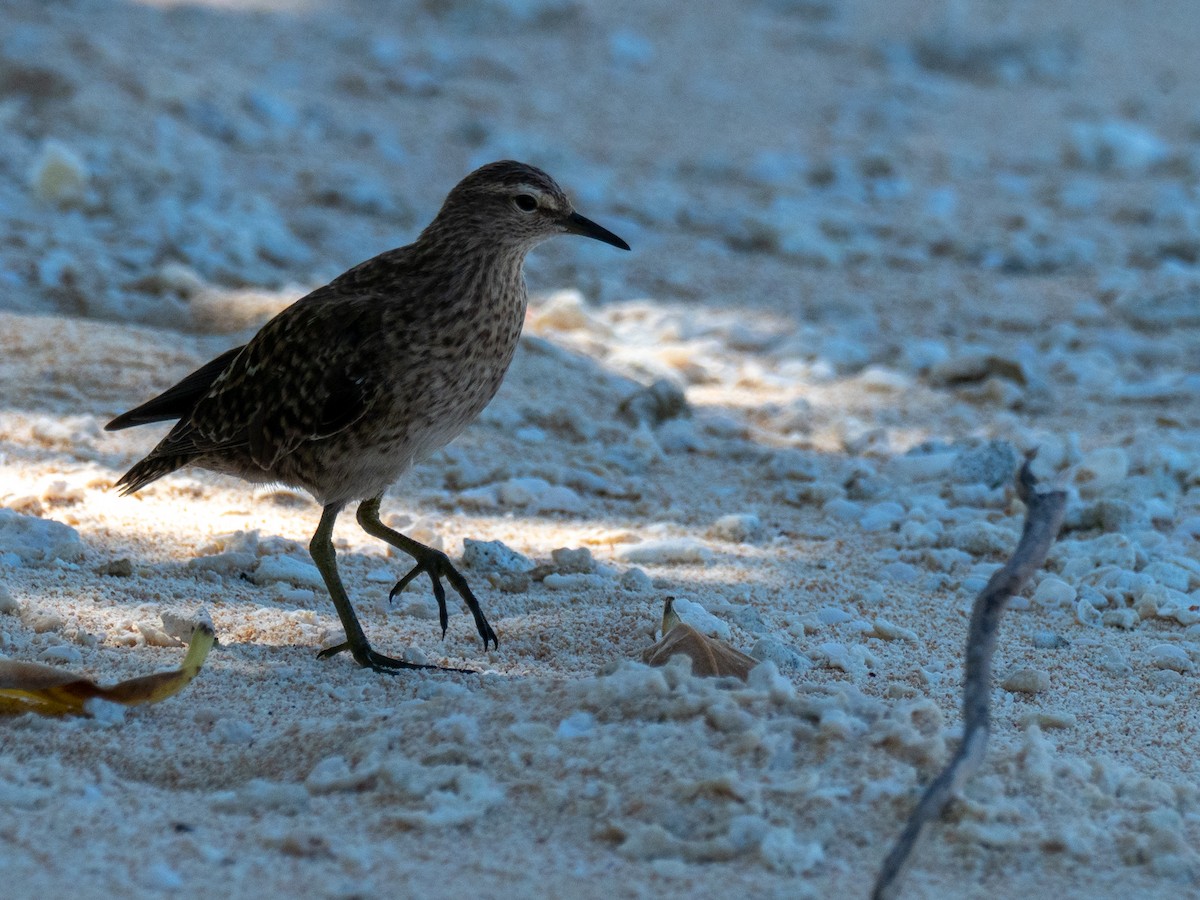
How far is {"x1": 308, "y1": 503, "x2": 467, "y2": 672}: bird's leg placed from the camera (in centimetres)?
399

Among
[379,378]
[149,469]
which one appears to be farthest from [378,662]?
[149,469]

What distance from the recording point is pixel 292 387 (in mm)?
4340

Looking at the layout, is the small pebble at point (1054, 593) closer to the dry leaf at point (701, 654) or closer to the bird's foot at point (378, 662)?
the dry leaf at point (701, 654)

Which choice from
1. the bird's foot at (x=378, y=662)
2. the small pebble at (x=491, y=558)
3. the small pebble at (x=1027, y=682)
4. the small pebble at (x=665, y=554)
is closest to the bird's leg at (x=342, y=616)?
the bird's foot at (x=378, y=662)

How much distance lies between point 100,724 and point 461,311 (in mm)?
1483

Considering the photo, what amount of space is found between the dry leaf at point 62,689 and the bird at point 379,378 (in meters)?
0.58

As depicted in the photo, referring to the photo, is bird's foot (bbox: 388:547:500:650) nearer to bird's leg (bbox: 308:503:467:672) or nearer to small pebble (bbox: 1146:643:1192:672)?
bird's leg (bbox: 308:503:467:672)

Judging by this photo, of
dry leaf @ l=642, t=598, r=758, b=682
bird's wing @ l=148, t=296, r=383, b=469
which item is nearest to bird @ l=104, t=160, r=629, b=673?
bird's wing @ l=148, t=296, r=383, b=469

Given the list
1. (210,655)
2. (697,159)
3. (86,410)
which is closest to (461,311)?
(210,655)

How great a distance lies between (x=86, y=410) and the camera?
227 inches

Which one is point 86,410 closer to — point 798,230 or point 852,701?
point 852,701

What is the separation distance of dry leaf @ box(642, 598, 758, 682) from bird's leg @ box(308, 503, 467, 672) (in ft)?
1.86

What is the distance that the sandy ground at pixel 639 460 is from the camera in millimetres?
3016

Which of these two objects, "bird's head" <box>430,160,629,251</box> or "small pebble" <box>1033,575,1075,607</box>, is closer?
"bird's head" <box>430,160,629,251</box>
